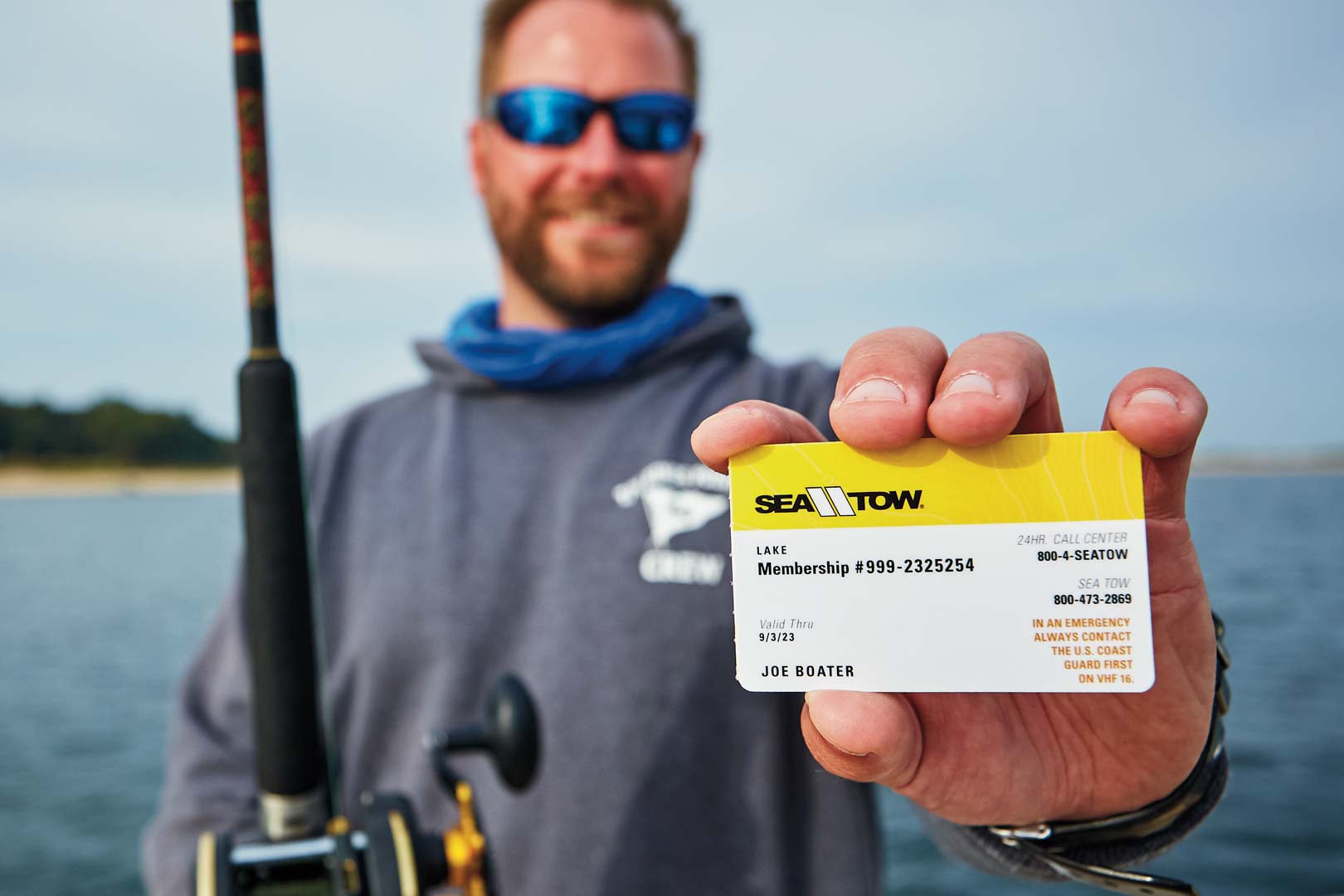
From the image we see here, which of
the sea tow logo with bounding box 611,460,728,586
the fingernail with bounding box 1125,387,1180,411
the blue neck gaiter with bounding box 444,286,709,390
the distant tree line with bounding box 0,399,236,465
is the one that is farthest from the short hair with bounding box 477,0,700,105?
the distant tree line with bounding box 0,399,236,465

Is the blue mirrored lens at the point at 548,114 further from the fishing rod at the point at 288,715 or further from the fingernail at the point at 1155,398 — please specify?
the fingernail at the point at 1155,398

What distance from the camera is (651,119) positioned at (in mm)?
2570

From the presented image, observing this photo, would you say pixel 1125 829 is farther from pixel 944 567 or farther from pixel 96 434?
pixel 96 434

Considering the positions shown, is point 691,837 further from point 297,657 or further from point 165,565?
point 165,565

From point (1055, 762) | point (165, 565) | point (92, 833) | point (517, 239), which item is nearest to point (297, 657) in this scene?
point (1055, 762)

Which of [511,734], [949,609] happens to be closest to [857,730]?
[949,609]

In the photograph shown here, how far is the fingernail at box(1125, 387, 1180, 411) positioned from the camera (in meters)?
0.84

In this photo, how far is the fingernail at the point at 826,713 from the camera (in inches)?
35.2

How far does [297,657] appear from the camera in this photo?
59.9 inches

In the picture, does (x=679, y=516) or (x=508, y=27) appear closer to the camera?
(x=679, y=516)

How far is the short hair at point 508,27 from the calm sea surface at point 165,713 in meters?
2.33

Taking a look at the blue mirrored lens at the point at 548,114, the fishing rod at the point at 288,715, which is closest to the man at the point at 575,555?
the blue mirrored lens at the point at 548,114

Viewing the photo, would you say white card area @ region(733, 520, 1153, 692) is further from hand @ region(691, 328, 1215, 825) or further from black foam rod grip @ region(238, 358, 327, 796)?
black foam rod grip @ region(238, 358, 327, 796)

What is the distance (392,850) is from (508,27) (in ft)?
8.55
